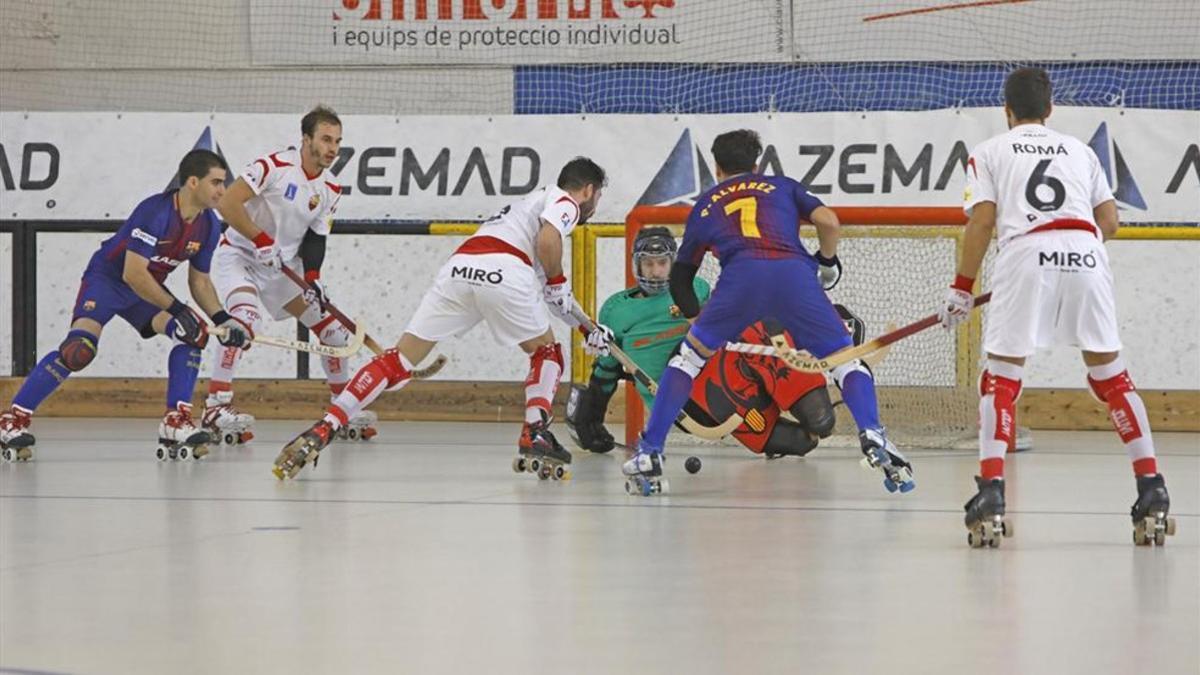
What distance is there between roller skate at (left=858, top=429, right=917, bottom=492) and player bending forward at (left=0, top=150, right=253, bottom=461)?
117 inches

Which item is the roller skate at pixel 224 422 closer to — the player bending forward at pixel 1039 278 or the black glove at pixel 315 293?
the black glove at pixel 315 293

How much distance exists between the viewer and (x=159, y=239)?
317 inches

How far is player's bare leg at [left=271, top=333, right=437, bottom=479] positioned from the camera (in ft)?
23.3

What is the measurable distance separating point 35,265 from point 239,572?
707 centimetres

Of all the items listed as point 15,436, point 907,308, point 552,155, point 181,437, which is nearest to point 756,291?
point 181,437

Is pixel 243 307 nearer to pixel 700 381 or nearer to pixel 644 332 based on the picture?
pixel 644 332

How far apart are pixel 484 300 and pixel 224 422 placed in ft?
7.63

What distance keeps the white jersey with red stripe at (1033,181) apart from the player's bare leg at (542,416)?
2.39m

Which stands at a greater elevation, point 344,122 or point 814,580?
point 344,122

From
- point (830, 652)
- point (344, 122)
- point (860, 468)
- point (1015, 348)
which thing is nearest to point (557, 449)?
point (860, 468)

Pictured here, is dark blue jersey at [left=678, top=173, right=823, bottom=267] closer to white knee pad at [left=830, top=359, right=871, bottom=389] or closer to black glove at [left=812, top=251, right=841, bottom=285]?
black glove at [left=812, top=251, right=841, bottom=285]

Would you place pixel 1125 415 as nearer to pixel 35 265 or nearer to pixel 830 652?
pixel 830 652

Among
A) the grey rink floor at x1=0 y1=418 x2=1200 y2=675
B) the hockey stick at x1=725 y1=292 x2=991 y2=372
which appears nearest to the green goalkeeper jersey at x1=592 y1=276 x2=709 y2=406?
the grey rink floor at x1=0 y1=418 x2=1200 y2=675

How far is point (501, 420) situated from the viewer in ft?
A: 36.0
